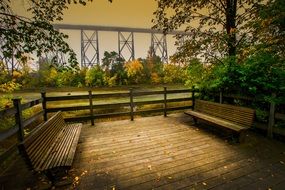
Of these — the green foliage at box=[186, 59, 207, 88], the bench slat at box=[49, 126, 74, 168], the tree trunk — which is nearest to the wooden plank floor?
the bench slat at box=[49, 126, 74, 168]

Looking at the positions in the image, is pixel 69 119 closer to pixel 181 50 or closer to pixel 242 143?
pixel 181 50

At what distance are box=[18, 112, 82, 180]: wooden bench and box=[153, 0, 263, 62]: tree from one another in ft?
17.0

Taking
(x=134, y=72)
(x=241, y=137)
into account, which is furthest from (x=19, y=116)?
(x=134, y=72)

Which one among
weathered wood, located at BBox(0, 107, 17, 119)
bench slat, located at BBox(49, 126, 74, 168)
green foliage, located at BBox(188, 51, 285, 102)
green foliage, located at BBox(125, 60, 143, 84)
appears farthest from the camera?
green foliage, located at BBox(125, 60, 143, 84)

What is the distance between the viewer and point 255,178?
3.28m

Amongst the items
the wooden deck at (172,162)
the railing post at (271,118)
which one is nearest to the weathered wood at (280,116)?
the railing post at (271,118)

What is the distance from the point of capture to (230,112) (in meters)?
5.48

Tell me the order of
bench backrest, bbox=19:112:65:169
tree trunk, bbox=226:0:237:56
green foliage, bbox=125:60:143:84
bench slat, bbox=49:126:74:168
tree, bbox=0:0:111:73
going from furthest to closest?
green foliage, bbox=125:60:143:84, tree trunk, bbox=226:0:237:56, tree, bbox=0:0:111:73, bench slat, bbox=49:126:74:168, bench backrest, bbox=19:112:65:169

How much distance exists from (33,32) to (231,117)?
16.1ft

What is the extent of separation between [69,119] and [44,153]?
3.61 m

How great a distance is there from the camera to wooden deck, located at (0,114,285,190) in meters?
3.18

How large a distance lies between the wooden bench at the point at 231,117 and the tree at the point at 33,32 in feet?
12.3

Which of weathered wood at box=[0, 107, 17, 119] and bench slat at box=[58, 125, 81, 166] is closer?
bench slat at box=[58, 125, 81, 166]

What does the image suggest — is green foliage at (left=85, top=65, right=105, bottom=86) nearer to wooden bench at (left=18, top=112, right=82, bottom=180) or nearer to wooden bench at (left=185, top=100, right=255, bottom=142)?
wooden bench at (left=185, top=100, right=255, bottom=142)
